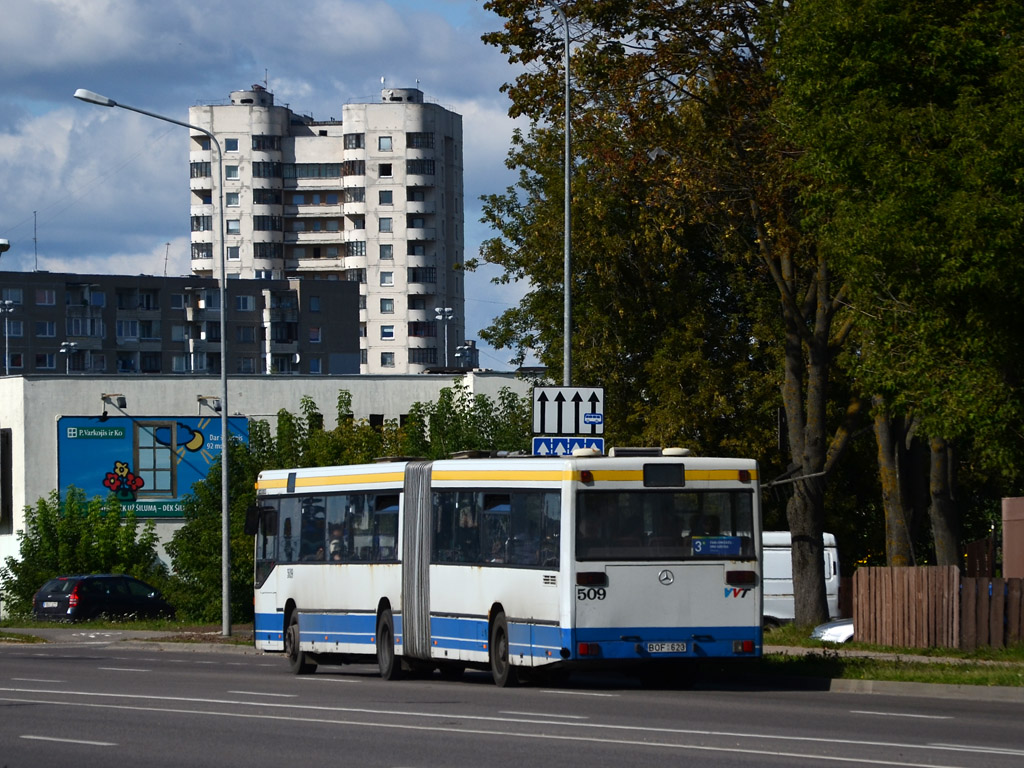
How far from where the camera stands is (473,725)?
14.4 metres

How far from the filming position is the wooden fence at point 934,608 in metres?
24.9

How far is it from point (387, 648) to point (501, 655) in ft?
9.07

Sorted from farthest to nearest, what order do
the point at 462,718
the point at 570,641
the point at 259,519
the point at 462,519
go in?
1. the point at 259,519
2. the point at 462,519
3. the point at 570,641
4. the point at 462,718

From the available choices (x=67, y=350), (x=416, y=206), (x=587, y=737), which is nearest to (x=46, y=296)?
(x=67, y=350)

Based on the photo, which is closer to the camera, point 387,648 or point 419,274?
point 387,648

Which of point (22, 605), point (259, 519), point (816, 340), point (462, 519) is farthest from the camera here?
point (22, 605)

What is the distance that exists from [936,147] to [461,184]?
134860 mm

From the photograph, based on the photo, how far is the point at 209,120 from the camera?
149 meters

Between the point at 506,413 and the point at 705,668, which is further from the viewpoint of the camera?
the point at 506,413

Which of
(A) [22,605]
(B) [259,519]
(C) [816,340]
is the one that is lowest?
(A) [22,605]

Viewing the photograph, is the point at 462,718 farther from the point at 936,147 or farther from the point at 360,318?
the point at 360,318

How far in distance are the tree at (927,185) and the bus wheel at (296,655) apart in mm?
8517

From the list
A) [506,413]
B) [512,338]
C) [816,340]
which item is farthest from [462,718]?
[506,413]

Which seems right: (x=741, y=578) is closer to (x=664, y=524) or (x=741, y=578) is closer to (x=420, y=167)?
(x=664, y=524)
